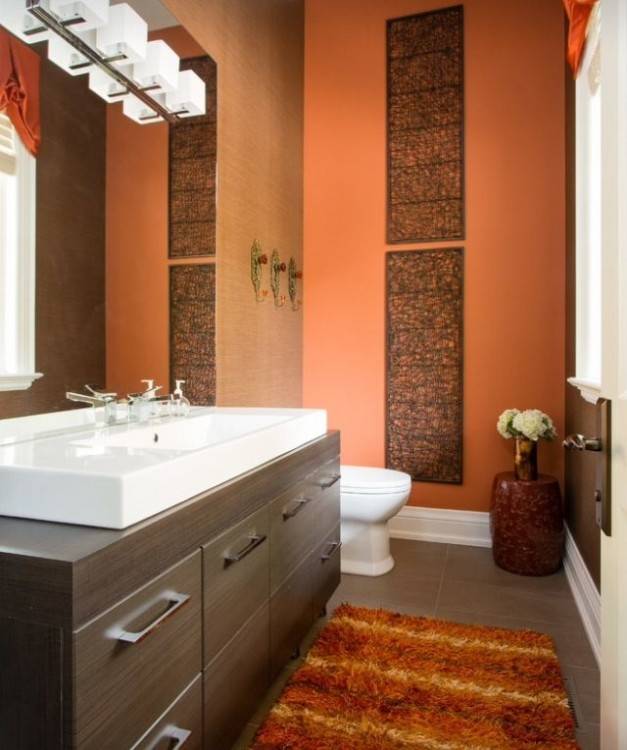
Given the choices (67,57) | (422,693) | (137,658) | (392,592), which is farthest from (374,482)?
(67,57)

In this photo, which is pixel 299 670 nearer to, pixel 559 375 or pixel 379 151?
pixel 559 375

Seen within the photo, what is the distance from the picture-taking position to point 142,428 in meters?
1.55

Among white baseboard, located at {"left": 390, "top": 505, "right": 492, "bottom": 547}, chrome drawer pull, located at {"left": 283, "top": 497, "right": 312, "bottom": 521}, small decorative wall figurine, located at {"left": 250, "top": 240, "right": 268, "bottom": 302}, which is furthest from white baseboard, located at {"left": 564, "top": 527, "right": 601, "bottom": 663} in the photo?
small decorative wall figurine, located at {"left": 250, "top": 240, "right": 268, "bottom": 302}

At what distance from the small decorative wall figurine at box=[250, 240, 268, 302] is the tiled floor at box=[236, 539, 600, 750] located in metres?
1.45

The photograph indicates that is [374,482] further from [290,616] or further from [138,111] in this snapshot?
[138,111]

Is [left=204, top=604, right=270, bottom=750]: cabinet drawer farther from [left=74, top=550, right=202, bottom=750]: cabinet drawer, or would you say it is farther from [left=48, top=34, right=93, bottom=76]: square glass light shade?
[left=48, top=34, right=93, bottom=76]: square glass light shade

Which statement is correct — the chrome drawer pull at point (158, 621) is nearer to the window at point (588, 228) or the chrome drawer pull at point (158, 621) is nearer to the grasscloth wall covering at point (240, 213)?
the grasscloth wall covering at point (240, 213)

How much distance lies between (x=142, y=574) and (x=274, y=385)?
2068 mm

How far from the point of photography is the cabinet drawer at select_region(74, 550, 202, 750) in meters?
0.82

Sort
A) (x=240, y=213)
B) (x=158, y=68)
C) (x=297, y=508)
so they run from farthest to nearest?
(x=240, y=213) → (x=158, y=68) → (x=297, y=508)

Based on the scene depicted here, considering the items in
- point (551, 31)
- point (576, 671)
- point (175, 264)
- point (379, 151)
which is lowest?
point (576, 671)

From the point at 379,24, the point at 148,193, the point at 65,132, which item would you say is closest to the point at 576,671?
the point at 148,193

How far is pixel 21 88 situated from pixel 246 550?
4.08ft

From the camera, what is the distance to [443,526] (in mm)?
3143
